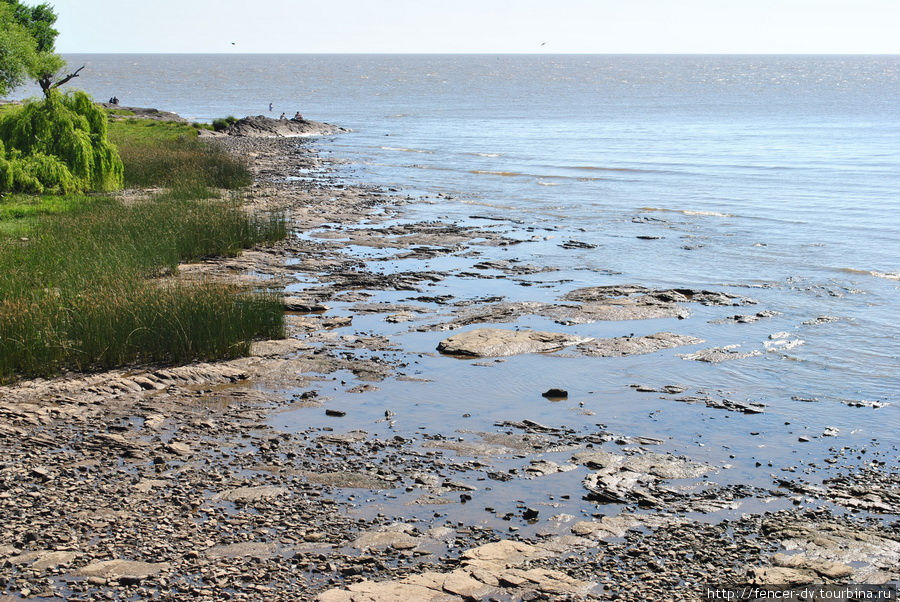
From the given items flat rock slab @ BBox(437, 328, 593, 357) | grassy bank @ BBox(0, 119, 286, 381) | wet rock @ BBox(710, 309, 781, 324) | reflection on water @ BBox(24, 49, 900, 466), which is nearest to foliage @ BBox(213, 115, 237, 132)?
reflection on water @ BBox(24, 49, 900, 466)

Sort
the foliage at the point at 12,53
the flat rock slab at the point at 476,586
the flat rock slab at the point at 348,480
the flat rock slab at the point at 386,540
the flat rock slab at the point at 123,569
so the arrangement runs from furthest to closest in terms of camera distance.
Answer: the foliage at the point at 12,53
the flat rock slab at the point at 348,480
the flat rock slab at the point at 386,540
the flat rock slab at the point at 123,569
the flat rock slab at the point at 476,586

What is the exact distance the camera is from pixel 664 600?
257 inches

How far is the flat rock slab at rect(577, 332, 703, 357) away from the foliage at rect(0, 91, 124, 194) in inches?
661

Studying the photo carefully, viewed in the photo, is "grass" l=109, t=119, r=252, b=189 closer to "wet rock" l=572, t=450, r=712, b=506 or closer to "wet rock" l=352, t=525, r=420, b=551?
"wet rock" l=572, t=450, r=712, b=506

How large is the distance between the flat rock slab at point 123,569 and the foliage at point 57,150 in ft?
63.9

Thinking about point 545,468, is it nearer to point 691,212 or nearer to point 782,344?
point 782,344

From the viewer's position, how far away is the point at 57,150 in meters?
25.4

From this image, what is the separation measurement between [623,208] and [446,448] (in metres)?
21.8

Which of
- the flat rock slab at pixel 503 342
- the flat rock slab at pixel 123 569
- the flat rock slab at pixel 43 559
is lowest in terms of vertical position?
the flat rock slab at pixel 123 569

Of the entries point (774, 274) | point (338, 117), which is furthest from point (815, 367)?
point (338, 117)

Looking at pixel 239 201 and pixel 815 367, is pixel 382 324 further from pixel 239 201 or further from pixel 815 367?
pixel 239 201
